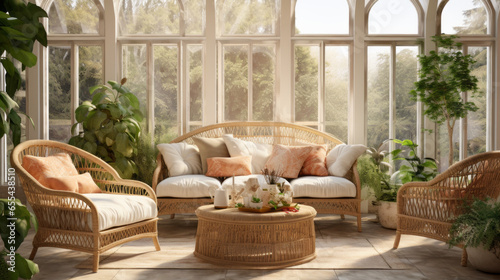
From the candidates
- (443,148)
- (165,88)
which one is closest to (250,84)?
(165,88)

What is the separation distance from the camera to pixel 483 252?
11.0ft

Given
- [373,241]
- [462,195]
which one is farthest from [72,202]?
[462,195]

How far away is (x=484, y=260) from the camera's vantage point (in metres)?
3.37

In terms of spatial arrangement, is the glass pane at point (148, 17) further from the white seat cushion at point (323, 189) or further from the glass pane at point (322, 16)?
the white seat cushion at point (323, 189)

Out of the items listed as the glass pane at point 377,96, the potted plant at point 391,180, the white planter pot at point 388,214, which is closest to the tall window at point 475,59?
the glass pane at point 377,96

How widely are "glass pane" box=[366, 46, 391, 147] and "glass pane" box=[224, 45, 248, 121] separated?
1651 millimetres

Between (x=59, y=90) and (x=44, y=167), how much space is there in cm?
280

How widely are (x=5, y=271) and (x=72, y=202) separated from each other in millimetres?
1917

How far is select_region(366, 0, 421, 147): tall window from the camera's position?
6.27 meters

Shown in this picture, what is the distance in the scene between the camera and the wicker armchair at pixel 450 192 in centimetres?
367

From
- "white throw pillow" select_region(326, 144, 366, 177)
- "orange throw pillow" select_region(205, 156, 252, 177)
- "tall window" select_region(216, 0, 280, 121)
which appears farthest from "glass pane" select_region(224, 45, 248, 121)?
"white throw pillow" select_region(326, 144, 366, 177)

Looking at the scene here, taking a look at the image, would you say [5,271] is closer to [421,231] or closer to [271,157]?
[421,231]

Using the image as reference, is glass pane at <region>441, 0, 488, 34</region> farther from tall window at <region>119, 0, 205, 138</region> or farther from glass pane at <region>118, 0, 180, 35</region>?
glass pane at <region>118, 0, 180, 35</region>

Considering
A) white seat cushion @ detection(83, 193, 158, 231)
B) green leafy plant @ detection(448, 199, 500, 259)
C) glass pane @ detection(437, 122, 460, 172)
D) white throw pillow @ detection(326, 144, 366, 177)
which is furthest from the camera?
glass pane @ detection(437, 122, 460, 172)
